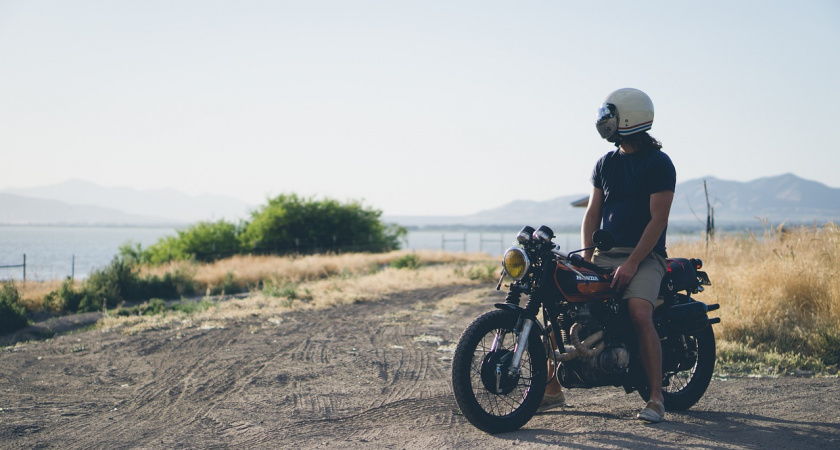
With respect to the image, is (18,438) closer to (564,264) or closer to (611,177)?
(564,264)

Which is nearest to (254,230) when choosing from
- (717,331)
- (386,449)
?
(717,331)

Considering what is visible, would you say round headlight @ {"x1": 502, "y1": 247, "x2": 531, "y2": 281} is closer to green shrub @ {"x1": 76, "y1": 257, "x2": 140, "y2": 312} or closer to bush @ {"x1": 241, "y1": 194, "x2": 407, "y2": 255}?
green shrub @ {"x1": 76, "y1": 257, "x2": 140, "y2": 312}

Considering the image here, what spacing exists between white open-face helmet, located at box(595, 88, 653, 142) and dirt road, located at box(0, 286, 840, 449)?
7.01ft

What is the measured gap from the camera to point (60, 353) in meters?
8.60

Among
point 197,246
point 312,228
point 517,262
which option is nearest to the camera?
point 517,262

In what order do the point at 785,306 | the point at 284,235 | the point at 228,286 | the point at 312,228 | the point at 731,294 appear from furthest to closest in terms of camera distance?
the point at 312,228 → the point at 284,235 → the point at 228,286 → the point at 731,294 → the point at 785,306

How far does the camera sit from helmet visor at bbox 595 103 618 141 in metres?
4.94

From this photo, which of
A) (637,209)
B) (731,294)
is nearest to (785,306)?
(731,294)

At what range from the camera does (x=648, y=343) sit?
4.73 meters

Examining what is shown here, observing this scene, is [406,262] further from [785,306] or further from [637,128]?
[637,128]

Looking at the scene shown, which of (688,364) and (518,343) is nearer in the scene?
(518,343)

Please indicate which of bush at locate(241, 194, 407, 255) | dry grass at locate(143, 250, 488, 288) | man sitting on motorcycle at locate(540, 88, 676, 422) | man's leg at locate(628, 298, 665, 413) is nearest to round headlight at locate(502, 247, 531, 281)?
man sitting on motorcycle at locate(540, 88, 676, 422)

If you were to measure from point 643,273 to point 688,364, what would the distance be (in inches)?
39.4

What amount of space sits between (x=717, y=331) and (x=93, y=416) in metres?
7.02
